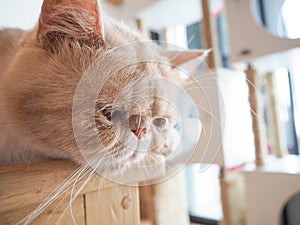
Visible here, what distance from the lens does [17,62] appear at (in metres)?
0.48

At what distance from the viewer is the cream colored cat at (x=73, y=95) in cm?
38

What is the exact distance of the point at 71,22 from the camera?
0.39 metres

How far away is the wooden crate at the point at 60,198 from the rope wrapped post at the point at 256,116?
35 centimetres

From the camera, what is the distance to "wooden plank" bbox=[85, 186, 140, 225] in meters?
0.43

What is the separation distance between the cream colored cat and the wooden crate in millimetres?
41

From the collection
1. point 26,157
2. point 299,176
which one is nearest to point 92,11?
point 26,157

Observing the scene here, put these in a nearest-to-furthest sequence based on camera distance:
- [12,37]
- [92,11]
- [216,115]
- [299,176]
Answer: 1. [92,11]
2. [216,115]
3. [12,37]
4. [299,176]

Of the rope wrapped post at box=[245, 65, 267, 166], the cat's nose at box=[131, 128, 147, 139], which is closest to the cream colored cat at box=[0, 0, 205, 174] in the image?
the cat's nose at box=[131, 128, 147, 139]

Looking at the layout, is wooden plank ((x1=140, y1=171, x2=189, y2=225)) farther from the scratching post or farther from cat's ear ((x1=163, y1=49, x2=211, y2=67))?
the scratching post

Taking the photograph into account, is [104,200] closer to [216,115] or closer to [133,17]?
[216,115]

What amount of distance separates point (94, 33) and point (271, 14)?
0.86m

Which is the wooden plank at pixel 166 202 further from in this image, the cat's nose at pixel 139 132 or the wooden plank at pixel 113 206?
the cat's nose at pixel 139 132

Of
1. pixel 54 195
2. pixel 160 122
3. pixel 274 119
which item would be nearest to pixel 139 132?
pixel 160 122

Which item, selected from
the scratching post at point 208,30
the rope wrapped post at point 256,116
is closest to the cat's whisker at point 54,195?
the rope wrapped post at point 256,116
